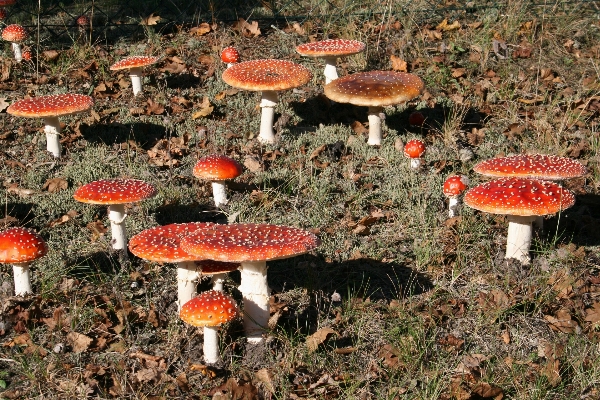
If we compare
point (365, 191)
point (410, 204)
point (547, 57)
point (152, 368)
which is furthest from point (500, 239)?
point (547, 57)

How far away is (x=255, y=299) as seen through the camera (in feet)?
15.1

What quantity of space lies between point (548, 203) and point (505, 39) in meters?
5.49

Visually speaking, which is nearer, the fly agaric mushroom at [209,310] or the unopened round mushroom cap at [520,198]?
the fly agaric mushroom at [209,310]

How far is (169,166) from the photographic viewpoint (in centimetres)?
738

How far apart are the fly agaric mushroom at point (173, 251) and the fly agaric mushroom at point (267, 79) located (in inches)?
111

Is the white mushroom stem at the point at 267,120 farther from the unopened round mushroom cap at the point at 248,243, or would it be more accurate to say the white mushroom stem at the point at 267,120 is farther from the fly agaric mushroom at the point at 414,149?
the unopened round mushroom cap at the point at 248,243

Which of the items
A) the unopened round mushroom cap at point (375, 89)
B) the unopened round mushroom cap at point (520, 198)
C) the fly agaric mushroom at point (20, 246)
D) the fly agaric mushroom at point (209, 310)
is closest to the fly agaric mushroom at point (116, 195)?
the fly agaric mushroom at point (20, 246)

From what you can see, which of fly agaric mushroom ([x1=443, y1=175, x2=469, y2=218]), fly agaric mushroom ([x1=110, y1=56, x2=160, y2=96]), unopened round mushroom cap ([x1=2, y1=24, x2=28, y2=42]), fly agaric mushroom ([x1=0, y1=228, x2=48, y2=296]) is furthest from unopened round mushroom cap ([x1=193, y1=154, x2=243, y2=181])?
unopened round mushroom cap ([x1=2, y1=24, x2=28, y2=42])

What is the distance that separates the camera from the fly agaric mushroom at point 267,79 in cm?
731

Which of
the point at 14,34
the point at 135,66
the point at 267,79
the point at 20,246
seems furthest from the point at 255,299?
the point at 14,34

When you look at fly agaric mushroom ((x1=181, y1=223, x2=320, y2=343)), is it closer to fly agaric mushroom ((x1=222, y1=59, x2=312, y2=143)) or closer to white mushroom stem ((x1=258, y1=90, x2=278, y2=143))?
fly agaric mushroom ((x1=222, y1=59, x2=312, y2=143))

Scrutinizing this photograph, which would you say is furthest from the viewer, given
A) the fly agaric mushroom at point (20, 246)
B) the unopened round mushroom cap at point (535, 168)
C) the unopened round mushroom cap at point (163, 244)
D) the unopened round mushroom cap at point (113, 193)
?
the unopened round mushroom cap at point (535, 168)

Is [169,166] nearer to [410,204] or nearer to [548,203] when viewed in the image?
[410,204]

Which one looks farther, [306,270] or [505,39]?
[505,39]
